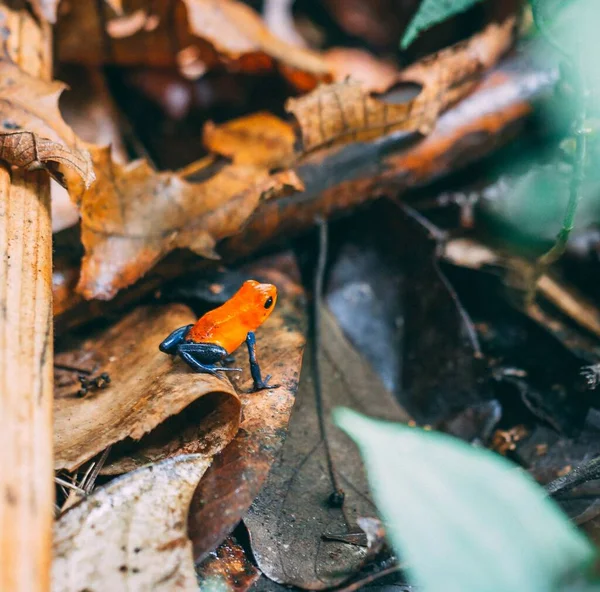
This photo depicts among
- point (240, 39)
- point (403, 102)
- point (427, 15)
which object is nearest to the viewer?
point (427, 15)

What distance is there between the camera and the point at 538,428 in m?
2.47

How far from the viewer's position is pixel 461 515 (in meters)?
2.01

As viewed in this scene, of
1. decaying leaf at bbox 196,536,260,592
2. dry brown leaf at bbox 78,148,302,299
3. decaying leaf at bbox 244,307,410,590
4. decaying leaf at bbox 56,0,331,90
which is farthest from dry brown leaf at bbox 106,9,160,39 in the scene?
decaying leaf at bbox 196,536,260,592

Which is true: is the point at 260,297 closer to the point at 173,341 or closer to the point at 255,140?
the point at 173,341

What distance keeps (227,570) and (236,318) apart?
3.23ft

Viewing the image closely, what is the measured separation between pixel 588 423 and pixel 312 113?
6.31 feet

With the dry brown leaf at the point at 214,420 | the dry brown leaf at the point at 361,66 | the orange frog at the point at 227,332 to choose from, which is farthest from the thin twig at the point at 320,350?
the dry brown leaf at the point at 361,66

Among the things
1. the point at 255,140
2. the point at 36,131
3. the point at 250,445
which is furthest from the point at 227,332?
the point at 255,140

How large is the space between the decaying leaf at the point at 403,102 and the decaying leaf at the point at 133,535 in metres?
→ 1.86

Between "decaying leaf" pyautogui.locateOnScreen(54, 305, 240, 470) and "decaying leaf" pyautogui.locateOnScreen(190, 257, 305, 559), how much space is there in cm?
7

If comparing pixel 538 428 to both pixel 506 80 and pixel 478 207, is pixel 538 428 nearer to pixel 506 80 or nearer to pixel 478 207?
pixel 478 207

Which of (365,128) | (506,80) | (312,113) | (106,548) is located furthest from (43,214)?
(506,80)

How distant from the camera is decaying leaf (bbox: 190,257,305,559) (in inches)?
68.3

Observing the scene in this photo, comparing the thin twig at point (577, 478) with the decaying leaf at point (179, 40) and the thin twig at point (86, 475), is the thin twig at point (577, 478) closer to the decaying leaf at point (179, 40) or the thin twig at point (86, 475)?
the thin twig at point (86, 475)
